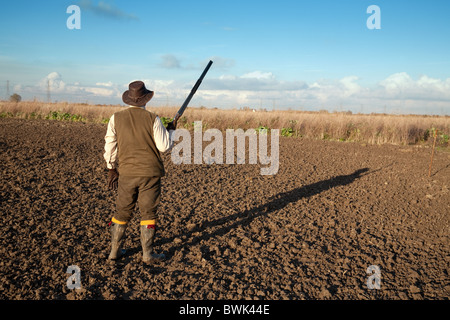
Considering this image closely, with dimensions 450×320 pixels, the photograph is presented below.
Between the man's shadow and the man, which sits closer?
the man

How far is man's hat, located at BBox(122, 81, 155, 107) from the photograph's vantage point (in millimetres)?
3658

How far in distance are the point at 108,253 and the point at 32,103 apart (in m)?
20.5

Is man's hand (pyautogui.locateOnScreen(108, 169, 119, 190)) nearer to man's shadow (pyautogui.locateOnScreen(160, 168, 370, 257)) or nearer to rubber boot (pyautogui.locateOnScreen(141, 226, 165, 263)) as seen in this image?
rubber boot (pyautogui.locateOnScreen(141, 226, 165, 263))

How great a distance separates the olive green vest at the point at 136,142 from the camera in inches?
144

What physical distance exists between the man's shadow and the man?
0.79 m

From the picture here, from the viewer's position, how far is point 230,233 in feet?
16.5

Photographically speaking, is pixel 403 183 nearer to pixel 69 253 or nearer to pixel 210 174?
pixel 210 174

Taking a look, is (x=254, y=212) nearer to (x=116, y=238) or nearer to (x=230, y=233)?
(x=230, y=233)

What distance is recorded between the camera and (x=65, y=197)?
19.9ft

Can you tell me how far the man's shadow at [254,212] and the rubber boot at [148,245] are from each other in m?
0.30

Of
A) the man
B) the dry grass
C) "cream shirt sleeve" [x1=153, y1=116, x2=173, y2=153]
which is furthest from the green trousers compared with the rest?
the dry grass
